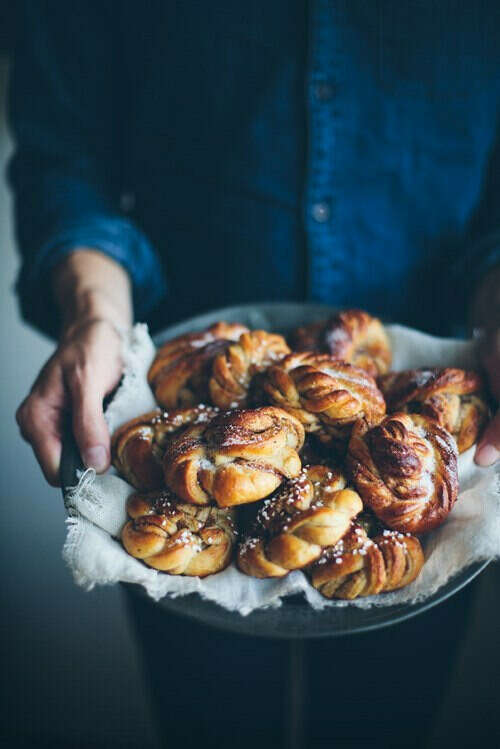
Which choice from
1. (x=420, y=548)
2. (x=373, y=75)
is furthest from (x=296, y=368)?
(x=373, y=75)

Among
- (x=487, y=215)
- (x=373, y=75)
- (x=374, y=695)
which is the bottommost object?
(x=374, y=695)

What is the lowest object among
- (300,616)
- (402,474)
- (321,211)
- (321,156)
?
(300,616)

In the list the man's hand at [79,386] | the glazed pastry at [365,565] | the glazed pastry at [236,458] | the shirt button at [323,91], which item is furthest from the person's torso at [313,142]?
the glazed pastry at [365,565]

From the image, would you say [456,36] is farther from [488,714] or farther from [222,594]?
[488,714]

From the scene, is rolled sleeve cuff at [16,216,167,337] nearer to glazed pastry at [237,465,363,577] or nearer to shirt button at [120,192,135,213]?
shirt button at [120,192,135,213]

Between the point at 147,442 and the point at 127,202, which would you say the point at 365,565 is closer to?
the point at 147,442

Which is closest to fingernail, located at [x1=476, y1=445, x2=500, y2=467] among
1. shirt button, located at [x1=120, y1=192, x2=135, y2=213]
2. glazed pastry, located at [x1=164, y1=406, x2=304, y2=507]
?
glazed pastry, located at [x1=164, y1=406, x2=304, y2=507]

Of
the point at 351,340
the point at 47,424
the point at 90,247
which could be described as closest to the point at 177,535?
the point at 47,424
